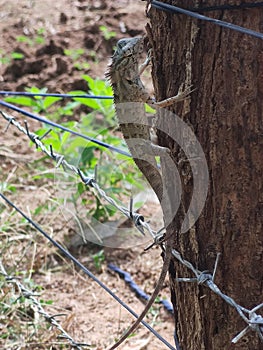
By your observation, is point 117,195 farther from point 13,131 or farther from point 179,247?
point 179,247

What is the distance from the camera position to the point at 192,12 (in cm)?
130

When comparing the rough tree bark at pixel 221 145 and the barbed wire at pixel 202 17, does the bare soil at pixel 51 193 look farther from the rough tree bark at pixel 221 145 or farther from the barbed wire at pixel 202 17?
the barbed wire at pixel 202 17

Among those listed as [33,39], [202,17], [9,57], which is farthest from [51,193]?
[202,17]

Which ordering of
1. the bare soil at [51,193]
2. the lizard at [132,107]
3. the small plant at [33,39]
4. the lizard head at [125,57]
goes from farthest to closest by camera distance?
1. the small plant at [33,39]
2. the bare soil at [51,193]
3. the lizard head at [125,57]
4. the lizard at [132,107]

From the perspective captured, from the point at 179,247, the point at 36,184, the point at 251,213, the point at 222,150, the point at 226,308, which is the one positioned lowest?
the point at 36,184

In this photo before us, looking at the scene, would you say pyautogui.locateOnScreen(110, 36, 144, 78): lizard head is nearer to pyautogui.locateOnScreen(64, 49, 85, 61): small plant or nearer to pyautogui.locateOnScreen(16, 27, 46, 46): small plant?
pyautogui.locateOnScreen(64, 49, 85, 61): small plant

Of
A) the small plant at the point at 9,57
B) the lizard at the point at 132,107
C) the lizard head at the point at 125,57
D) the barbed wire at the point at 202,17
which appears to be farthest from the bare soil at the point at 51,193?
the barbed wire at the point at 202,17

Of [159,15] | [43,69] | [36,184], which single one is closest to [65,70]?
[43,69]

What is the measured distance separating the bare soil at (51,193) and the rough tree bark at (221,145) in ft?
4.18

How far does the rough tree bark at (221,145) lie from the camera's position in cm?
127

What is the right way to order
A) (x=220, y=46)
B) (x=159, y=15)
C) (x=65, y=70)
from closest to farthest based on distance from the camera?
(x=220, y=46)
(x=159, y=15)
(x=65, y=70)

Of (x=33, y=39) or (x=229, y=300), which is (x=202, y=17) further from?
(x=33, y=39)

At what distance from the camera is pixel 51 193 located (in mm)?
3668

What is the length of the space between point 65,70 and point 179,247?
12.1 feet
